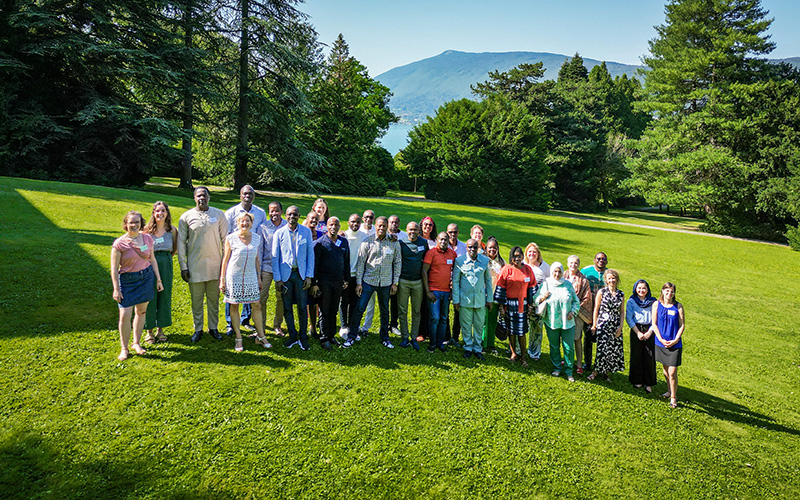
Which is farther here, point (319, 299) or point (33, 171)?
point (33, 171)

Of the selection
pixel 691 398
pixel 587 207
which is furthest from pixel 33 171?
pixel 587 207

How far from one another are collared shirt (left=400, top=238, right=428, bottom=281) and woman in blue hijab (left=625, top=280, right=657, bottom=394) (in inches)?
119

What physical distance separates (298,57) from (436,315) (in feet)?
66.3

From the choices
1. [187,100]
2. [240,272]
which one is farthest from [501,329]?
[187,100]

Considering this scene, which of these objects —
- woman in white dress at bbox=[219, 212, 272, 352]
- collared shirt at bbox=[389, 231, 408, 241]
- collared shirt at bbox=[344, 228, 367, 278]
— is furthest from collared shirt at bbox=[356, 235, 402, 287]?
woman in white dress at bbox=[219, 212, 272, 352]

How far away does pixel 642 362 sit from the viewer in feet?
19.7

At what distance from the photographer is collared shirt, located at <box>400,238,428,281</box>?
6.32 m

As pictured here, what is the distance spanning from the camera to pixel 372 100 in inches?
1678

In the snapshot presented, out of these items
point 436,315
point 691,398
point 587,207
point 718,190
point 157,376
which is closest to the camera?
point 157,376

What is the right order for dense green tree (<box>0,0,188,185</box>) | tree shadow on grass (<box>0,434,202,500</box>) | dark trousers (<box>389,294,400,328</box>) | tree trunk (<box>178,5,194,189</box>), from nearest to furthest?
tree shadow on grass (<box>0,434,202,500</box>)
dark trousers (<box>389,294,400,328</box>)
dense green tree (<box>0,0,188,185</box>)
tree trunk (<box>178,5,194,189</box>)

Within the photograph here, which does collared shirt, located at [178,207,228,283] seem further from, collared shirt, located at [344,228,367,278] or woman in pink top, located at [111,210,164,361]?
collared shirt, located at [344,228,367,278]

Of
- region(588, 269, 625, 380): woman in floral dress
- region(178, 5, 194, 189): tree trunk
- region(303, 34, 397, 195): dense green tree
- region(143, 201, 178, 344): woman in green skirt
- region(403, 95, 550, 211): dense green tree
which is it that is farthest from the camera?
region(403, 95, 550, 211): dense green tree

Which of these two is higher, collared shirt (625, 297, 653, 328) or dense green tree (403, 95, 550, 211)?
dense green tree (403, 95, 550, 211)

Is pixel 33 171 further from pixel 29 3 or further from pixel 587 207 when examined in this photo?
pixel 587 207
